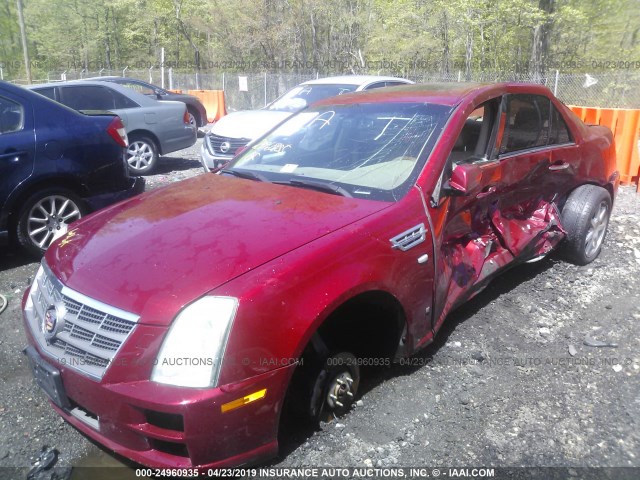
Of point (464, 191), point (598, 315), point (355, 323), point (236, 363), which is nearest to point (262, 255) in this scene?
point (236, 363)

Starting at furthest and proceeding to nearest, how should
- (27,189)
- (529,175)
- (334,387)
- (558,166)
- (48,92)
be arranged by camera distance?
(48,92) < (27,189) < (558,166) < (529,175) < (334,387)

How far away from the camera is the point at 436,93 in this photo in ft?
11.4

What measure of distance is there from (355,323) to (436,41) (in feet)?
85.3

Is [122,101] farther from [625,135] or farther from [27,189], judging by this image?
[625,135]

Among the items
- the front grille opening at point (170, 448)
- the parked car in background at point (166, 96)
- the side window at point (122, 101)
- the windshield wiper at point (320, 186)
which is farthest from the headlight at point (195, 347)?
the parked car in background at point (166, 96)

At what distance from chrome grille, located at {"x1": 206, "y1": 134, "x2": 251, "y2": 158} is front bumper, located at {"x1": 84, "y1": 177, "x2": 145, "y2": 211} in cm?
254

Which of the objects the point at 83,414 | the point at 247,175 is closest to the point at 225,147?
the point at 247,175

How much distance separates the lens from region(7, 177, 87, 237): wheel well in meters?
4.47

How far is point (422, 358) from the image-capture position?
328 cm

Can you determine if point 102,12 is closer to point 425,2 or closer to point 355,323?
point 425,2

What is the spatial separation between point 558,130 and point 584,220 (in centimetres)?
82

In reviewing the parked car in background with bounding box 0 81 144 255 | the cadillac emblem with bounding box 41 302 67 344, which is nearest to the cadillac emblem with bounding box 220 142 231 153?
the parked car in background with bounding box 0 81 144 255

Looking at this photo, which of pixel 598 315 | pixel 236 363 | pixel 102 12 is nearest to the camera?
pixel 236 363

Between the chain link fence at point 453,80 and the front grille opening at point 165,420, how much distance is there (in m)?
11.9
